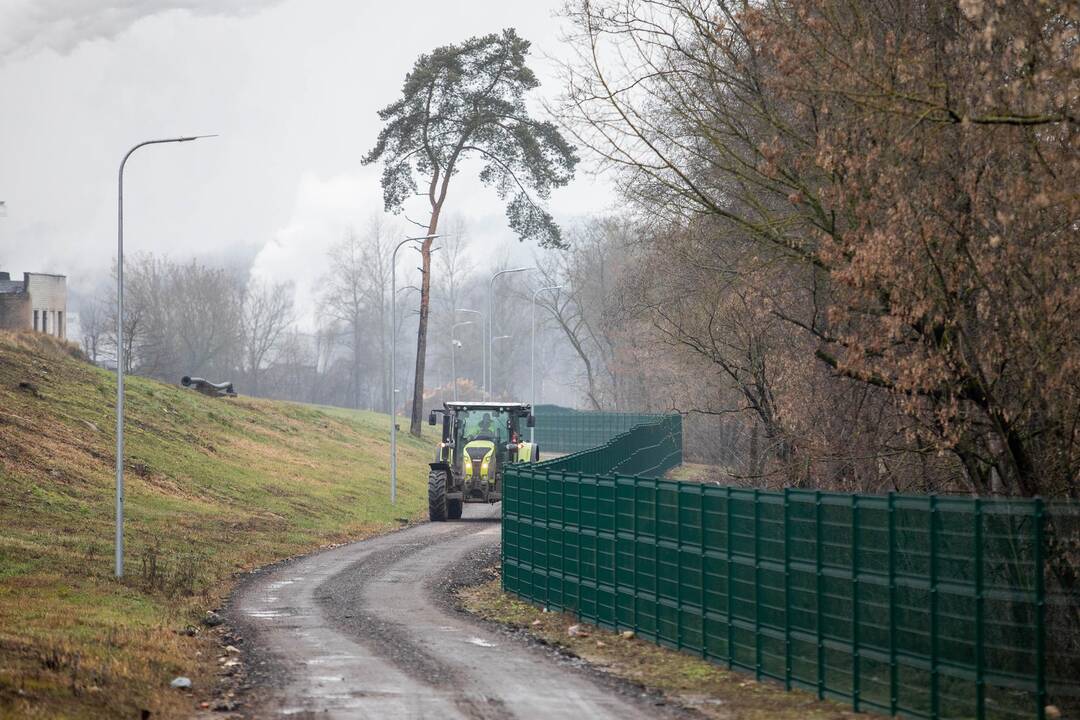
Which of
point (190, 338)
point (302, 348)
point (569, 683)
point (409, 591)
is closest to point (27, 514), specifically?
point (409, 591)

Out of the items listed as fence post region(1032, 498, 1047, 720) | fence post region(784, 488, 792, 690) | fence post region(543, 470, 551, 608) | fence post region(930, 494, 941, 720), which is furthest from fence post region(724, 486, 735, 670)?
fence post region(543, 470, 551, 608)

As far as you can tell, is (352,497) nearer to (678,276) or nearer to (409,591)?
(678,276)

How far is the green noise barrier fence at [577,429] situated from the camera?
68625 mm

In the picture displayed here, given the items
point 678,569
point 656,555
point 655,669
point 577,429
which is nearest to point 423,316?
point 577,429

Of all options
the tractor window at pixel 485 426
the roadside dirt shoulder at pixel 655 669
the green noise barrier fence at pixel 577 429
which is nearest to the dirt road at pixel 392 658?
the roadside dirt shoulder at pixel 655 669

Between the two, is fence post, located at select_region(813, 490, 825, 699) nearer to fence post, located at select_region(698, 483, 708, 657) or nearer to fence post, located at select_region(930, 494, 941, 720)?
fence post, located at select_region(930, 494, 941, 720)


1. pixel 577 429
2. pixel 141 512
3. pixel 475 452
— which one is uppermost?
pixel 577 429

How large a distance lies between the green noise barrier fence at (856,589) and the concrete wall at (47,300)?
52.7 meters

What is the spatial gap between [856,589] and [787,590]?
1186 mm

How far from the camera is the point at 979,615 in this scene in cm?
1080

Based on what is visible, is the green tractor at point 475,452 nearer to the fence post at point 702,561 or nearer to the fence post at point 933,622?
the fence post at point 702,561

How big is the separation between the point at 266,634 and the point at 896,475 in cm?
895

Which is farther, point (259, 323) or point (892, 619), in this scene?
point (259, 323)

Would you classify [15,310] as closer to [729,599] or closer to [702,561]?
[702,561]
